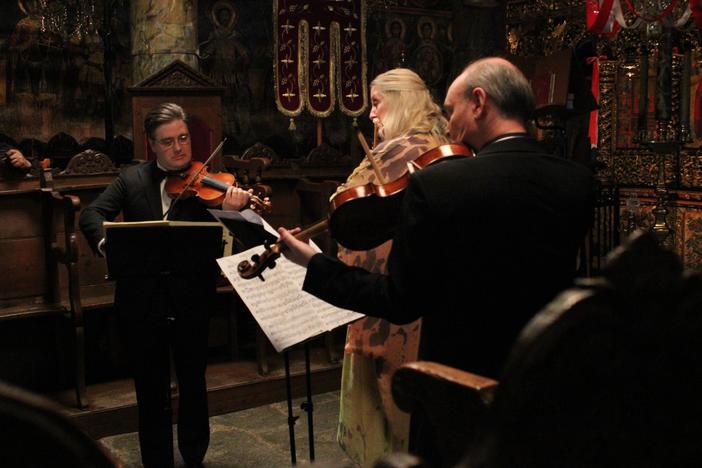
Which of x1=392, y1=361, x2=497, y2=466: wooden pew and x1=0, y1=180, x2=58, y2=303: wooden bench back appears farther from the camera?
x1=0, y1=180, x2=58, y2=303: wooden bench back

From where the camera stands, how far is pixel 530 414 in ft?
3.52

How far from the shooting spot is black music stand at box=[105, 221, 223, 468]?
3.71 meters

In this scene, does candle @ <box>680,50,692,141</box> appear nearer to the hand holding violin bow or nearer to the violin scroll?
the hand holding violin bow

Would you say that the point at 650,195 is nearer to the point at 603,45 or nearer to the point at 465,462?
the point at 603,45

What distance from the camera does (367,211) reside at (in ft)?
8.61

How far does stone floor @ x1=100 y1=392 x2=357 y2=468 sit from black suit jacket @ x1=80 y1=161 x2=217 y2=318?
970mm

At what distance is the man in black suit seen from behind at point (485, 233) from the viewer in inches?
85.7

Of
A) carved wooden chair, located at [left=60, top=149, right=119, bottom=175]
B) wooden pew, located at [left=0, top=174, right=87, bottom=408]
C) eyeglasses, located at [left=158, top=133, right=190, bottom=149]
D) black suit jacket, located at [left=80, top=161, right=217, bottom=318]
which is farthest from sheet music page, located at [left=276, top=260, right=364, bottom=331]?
carved wooden chair, located at [left=60, top=149, right=119, bottom=175]

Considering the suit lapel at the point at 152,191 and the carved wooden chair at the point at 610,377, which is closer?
the carved wooden chair at the point at 610,377

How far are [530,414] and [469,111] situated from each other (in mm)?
1310

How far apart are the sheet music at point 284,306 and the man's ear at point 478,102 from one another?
992 mm

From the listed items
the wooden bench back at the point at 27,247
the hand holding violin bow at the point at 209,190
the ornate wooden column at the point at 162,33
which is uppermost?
the ornate wooden column at the point at 162,33

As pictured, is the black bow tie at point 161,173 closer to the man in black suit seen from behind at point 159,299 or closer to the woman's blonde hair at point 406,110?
the man in black suit seen from behind at point 159,299

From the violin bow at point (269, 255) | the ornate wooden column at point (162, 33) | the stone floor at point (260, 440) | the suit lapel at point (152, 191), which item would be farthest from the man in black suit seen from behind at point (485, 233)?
the ornate wooden column at point (162, 33)
